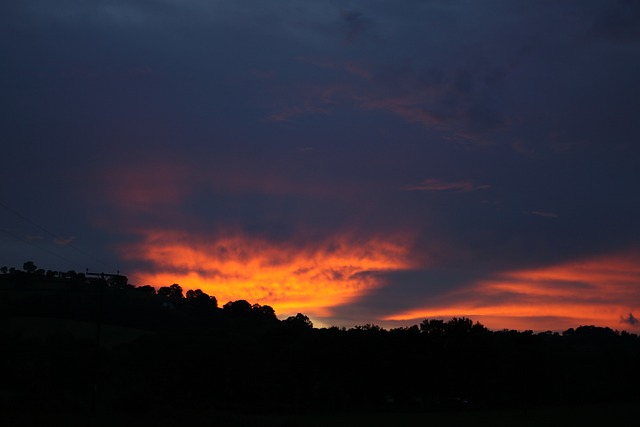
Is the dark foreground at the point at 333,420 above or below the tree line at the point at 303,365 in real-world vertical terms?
below

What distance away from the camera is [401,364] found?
295 ft

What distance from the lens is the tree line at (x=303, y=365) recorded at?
7412 centimetres

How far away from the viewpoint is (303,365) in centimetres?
9012

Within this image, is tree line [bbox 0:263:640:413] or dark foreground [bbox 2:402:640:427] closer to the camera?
dark foreground [bbox 2:402:640:427]

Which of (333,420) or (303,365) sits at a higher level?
(303,365)

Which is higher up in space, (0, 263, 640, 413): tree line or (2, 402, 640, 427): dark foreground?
(0, 263, 640, 413): tree line

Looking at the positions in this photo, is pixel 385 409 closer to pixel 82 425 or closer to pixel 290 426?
pixel 290 426

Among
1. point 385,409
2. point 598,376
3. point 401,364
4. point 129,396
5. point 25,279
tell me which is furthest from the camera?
point 598,376

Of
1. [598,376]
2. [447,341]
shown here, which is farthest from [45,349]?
[598,376]

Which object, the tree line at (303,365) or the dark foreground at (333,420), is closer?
the dark foreground at (333,420)

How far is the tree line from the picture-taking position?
74125mm

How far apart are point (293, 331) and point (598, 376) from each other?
46982mm

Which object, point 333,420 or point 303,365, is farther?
point 303,365

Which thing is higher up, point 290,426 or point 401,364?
point 401,364
